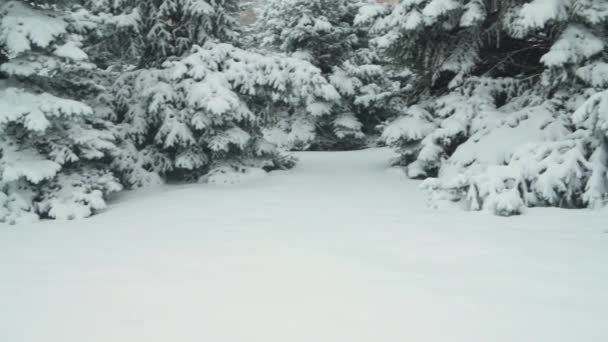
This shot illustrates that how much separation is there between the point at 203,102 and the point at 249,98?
4.66 feet

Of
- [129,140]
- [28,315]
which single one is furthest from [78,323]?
[129,140]

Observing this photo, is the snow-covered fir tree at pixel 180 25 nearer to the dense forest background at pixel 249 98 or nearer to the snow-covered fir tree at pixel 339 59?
the dense forest background at pixel 249 98

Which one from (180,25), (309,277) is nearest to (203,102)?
(180,25)

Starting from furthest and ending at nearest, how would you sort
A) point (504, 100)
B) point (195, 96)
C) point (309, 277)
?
point (504, 100)
point (195, 96)
point (309, 277)

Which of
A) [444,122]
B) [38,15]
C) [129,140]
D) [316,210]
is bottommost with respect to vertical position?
[316,210]

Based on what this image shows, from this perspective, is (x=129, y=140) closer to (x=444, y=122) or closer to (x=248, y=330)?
(x=444, y=122)

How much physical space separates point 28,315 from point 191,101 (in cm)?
523

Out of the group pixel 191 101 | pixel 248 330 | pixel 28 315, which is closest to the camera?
pixel 248 330

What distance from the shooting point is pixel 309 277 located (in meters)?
3.33

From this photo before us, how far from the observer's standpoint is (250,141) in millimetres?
9047

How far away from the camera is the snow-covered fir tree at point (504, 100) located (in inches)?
205

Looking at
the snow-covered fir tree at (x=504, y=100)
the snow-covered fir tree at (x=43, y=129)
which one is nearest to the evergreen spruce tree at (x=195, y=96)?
the snow-covered fir tree at (x=43, y=129)

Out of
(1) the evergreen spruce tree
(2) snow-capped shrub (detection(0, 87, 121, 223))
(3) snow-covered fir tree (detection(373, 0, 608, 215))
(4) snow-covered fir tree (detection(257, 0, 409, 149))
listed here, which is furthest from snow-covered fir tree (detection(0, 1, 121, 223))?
(4) snow-covered fir tree (detection(257, 0, 409, 149))

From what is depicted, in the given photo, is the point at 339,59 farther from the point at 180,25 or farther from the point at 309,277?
the point at 309,277
